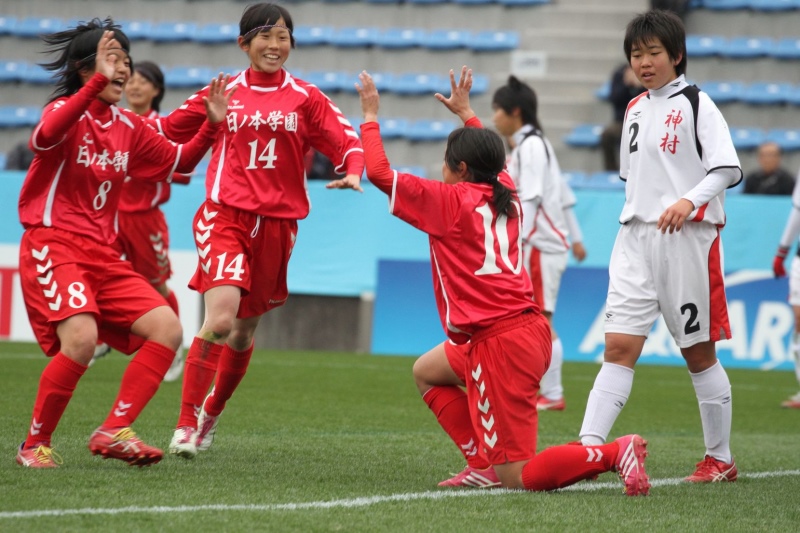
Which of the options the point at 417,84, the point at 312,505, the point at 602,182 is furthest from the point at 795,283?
the point at 417,84

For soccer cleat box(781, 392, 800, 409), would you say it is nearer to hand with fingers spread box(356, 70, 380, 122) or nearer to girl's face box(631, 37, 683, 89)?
girl's face box(631, 37, 683, 89)

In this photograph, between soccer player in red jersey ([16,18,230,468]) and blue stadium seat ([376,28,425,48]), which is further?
blue stadium seat ([376,28,425,48])

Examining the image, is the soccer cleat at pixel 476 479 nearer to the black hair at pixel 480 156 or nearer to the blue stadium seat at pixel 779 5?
the black hair at pixel 480 156

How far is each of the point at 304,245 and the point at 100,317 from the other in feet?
24.3

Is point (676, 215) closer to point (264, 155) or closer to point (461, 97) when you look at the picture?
point (461, 97)

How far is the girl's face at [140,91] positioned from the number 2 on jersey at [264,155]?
2.91 meters

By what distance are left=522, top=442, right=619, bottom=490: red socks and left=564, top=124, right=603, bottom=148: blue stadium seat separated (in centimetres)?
1132

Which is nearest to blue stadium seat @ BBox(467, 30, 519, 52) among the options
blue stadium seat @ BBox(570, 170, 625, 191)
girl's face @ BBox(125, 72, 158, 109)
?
blue stadium seat @ BBox(570, 170, 625, 191)

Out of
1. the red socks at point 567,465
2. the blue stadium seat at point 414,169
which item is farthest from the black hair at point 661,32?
the blue stadium seat at point 414,169

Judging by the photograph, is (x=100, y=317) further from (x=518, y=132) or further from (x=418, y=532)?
(x=518, y=132)

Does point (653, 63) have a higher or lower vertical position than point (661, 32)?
lower

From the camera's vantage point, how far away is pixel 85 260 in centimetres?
514

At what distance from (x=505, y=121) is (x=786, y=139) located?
7879 millimetres

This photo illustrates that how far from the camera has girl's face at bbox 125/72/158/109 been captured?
27.9ft
